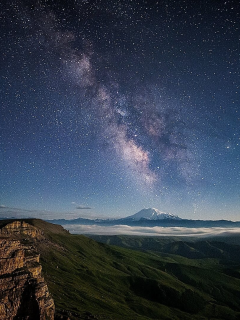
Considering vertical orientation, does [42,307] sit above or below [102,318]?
above

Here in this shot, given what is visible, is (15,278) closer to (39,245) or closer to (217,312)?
(39,245)

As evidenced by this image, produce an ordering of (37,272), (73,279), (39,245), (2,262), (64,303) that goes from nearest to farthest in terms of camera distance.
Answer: (2,262)
(37,272)
(64,303)
(73,279)
(39,245)

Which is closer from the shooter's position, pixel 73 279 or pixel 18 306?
pixel 18 306

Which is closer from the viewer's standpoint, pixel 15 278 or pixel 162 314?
pixel 15 278

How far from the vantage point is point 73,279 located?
16225 cm

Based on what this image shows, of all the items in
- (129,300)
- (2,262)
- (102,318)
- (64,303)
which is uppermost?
(2,262)

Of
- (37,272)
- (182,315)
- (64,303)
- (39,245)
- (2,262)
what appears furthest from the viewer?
(39,245)

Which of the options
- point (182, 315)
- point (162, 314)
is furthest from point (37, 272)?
point (182, 315)

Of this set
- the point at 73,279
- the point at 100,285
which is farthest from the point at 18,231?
the point at 100,285

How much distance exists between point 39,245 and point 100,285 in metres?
60.9

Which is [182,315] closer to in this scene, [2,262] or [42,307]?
[42,307]

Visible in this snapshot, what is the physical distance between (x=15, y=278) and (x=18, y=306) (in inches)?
279

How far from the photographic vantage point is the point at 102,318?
112 meters

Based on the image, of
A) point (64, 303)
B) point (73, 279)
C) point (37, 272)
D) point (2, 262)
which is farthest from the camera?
point (73, 279)
